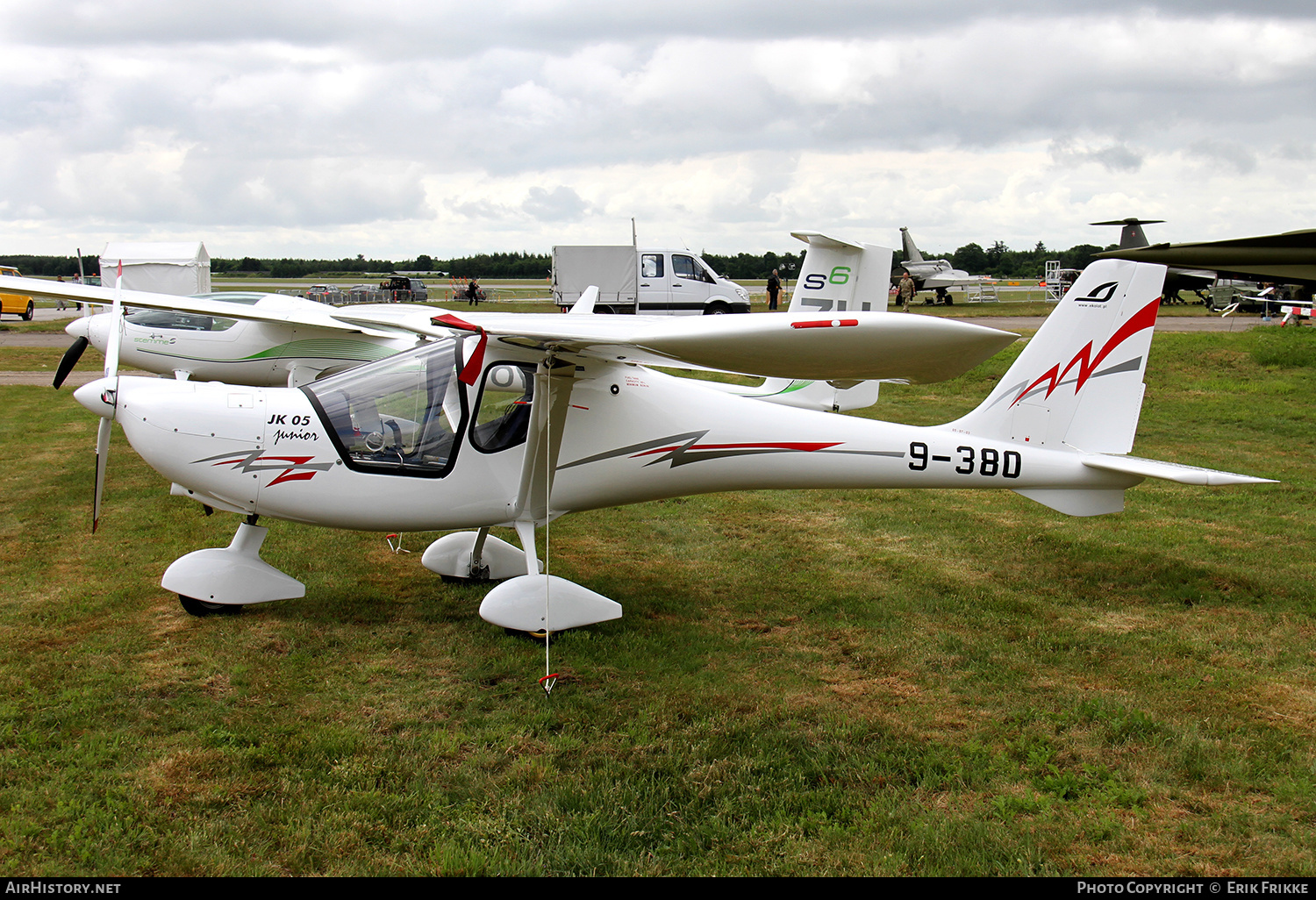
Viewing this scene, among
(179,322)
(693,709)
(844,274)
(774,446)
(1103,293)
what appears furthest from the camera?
(179,322)

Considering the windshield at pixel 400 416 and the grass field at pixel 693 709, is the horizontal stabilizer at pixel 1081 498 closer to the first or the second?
the grass field at pixel 693 709

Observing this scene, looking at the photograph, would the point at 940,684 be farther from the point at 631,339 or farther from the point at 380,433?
the point at 380,433

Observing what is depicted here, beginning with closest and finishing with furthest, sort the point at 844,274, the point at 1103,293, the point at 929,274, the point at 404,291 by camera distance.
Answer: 1. the point at 1103,293
2. the point at 844,274
3. the point at 929,274
4. the point at 404,291

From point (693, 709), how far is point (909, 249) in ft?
121

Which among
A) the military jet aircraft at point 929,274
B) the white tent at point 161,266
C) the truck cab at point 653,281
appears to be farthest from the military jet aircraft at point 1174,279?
the white tent at point 161,266

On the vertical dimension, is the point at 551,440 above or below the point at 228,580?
above

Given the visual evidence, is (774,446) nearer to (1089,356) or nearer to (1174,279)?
(1089,356)

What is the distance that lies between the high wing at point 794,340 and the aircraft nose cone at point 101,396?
2.26 meters

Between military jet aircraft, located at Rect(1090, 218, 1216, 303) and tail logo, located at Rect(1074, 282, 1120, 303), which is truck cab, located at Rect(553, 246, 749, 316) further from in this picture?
tail logo, located at Rect(1074, 282, 1120, 303)

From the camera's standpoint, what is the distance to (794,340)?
3975 millimetres

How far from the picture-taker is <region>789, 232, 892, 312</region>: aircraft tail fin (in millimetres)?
10516

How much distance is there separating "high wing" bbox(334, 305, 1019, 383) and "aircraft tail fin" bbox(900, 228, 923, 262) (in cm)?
3565

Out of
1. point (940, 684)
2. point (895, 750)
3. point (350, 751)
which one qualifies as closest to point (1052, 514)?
point (940, 684)

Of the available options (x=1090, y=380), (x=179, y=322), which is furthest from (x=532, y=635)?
(x=179, y=322)
